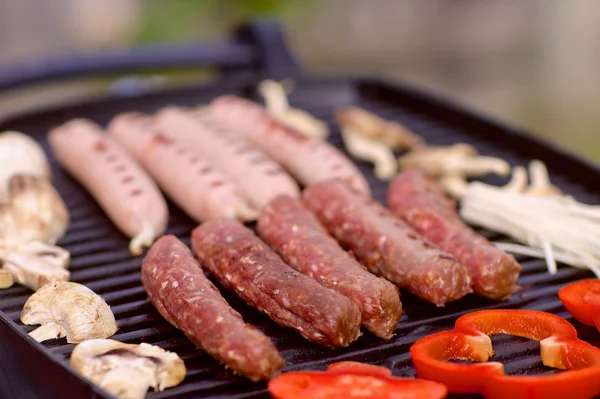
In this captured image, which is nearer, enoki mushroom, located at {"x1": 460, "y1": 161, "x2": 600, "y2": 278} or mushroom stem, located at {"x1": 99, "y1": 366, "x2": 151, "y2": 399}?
mushroom stem, located at {"x1": 99, "y1": 366, "x2": 151, "y2": 399}

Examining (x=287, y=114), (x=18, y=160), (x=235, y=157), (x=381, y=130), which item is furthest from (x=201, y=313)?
(x=287, y=114)

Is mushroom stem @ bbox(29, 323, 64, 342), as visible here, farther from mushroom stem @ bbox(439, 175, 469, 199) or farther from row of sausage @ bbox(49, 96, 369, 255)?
mushroom stem @ bbox(439, 175, 469, 199)

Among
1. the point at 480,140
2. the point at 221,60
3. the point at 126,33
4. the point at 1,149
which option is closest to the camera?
the point at 1,149

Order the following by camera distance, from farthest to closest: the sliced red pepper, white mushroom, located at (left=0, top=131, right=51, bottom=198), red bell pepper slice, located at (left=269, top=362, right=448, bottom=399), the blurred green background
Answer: the blurred green background → white mushroom, located at (left=0, top=131, right=51, bottom=198) → the sliced red pepper → red bell pepper slice, located at (left=269, top=362, right=448, bottom=399)

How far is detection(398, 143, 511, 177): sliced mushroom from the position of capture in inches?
179

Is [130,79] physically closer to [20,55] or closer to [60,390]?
[60,390]

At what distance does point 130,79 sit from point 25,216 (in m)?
2.21

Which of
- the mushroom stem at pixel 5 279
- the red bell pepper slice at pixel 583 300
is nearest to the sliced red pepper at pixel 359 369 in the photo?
the red bell pepper slice at pixel 583 300

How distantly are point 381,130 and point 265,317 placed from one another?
2077 millimetres

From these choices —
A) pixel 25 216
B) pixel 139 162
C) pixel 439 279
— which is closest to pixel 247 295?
pixel 439 279

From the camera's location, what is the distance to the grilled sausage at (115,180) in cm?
402

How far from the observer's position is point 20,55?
977 cm

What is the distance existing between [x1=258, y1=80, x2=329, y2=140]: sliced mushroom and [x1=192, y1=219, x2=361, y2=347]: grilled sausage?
5.04 ft

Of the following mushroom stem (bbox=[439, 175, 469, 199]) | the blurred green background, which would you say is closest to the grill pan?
mushroom stem (bbox=[439, 175, 469, 199])
